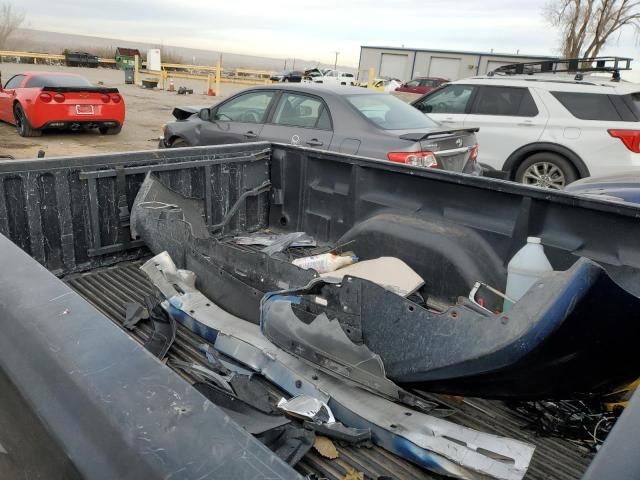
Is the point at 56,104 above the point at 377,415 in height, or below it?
below

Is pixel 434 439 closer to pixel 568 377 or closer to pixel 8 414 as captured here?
pixel 568 377

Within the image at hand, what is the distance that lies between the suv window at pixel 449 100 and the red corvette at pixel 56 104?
291 inches

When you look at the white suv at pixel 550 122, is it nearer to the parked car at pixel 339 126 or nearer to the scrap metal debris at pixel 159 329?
the parked car at pixel 339 126

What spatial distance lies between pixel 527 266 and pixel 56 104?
1147cm

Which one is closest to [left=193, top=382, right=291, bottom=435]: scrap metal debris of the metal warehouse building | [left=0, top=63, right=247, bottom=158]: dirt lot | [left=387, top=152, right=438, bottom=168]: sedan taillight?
[left=387, top=152, right=438, bottom=168]: sedan taillight

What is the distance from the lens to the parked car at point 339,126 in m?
5.26

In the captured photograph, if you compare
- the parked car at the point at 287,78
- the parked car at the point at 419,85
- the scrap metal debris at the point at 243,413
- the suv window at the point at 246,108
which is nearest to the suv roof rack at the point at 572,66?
the suv window at the point at 246,108

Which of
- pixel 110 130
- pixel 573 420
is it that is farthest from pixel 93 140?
pixel 573 420

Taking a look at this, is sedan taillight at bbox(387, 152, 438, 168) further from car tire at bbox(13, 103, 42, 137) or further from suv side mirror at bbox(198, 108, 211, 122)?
car tire at bbox(13, 103, 42, 137)

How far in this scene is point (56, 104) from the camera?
36.6ft

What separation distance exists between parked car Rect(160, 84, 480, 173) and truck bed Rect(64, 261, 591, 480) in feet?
10.7

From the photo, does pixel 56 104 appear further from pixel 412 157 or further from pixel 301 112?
pixel 412 157

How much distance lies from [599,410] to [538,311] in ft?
3.15

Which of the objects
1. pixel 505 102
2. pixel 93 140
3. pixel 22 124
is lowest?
pixel 93 140
